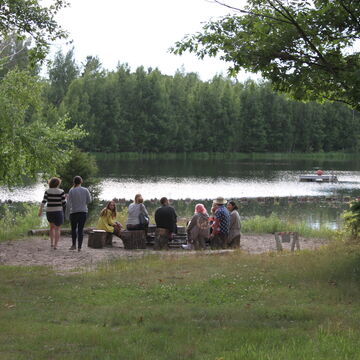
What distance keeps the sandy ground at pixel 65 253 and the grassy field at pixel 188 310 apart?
1163 millimetres

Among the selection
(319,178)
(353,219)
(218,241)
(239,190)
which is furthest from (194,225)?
(319,178)

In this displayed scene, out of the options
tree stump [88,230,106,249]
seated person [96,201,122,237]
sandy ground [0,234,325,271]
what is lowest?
sandy ground [0,234,325,271]

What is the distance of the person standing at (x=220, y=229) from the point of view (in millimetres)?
15555

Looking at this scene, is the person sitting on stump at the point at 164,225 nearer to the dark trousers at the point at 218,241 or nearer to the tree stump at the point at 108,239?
the dark trousers at the point at 218,241

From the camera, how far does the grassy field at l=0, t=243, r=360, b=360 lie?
239 inches

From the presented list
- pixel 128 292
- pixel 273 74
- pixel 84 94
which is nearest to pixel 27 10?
pixel 273 74

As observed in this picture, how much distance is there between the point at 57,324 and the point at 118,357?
5.26 feet

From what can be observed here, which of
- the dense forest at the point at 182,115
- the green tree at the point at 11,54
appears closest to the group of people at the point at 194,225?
the green tree at the point at 11,54

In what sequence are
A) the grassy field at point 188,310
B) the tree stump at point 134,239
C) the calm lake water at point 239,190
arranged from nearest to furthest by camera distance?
the grassy field at point 188,310 < the tree stump at point 134,239 < the calm lake water at point 239,190

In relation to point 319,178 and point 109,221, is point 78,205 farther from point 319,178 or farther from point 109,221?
point 319,178

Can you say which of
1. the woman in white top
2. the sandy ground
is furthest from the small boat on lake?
the woman in white top

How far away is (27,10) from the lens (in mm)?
12617

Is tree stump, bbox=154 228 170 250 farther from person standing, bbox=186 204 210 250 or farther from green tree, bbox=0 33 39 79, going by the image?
green tree, bbox=0 33 39 79

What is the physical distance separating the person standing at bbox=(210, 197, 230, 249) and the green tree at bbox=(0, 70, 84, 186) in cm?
462
